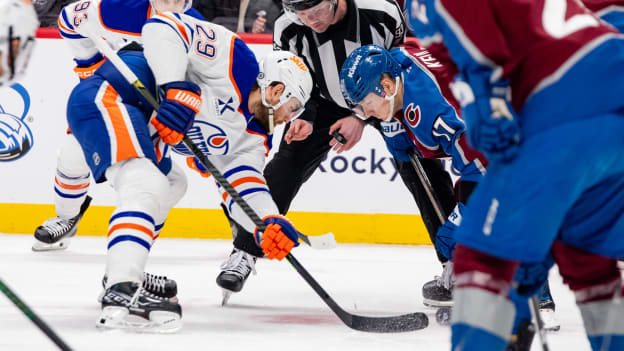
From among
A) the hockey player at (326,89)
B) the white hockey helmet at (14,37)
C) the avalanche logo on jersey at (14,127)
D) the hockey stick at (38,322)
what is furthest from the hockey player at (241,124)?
the avalanche logo on jersey at (14,127)

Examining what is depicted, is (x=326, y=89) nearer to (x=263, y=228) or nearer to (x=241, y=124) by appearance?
(x=241, y=124)

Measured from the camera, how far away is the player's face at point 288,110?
2760mm

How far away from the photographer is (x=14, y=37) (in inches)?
62.1

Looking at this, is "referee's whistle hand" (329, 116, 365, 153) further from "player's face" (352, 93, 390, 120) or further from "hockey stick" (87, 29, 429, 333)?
"hockey stick" (87, 29, 429, 333)

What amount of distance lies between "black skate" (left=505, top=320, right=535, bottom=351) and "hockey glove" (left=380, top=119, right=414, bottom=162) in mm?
1328

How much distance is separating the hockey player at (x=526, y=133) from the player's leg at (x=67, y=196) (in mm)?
2513

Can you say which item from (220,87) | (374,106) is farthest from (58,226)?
(374,106)

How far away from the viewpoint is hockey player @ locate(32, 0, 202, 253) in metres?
3.57

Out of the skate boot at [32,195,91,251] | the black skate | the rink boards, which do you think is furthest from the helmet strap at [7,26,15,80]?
the rink boards

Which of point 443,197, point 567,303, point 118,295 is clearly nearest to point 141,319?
point 118,295

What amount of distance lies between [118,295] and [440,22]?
4.04 feet

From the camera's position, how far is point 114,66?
263 centimetres

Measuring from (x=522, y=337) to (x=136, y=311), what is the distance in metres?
1.10

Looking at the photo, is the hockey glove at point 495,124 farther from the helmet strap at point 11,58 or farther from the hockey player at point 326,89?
the hockey player at point 326,89
